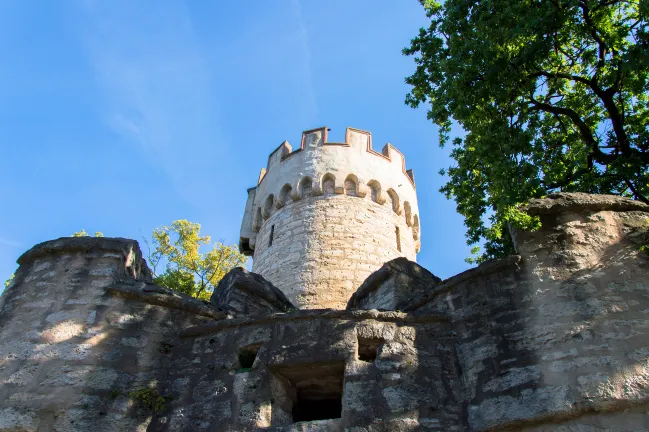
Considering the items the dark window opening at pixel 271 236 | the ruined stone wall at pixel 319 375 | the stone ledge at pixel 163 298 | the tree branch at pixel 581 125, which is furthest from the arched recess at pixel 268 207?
the ruined stone wall at pixel 319 375

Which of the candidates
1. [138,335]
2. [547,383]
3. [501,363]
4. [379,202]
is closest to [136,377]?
[138,335]

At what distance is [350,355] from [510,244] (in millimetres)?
3795

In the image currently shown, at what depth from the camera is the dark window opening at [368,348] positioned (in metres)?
5.53

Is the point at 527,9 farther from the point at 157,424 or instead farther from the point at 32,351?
the point at 32,351

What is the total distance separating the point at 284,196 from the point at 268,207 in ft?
1.82

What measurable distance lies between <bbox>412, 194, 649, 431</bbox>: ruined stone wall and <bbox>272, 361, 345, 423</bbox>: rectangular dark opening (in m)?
1.33

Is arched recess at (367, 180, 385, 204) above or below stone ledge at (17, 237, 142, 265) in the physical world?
above

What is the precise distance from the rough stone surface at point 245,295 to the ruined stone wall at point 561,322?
2.34 m

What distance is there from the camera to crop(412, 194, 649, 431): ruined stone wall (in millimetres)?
4422

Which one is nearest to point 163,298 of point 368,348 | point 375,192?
point 368,348

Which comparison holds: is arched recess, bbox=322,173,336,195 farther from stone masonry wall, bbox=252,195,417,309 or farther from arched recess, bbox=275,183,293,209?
arched recess, bbox=275,183,293,209

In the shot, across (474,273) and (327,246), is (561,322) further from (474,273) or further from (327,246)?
(327,246)

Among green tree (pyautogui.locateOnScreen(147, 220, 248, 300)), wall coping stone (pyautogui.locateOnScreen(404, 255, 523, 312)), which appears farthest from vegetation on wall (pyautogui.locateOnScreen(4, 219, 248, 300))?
wall coping stone (pyautogui.locateOnScreen(404, 255, 523, 312))

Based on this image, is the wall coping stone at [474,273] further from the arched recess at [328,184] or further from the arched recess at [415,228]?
the arched recess at [415,228]
